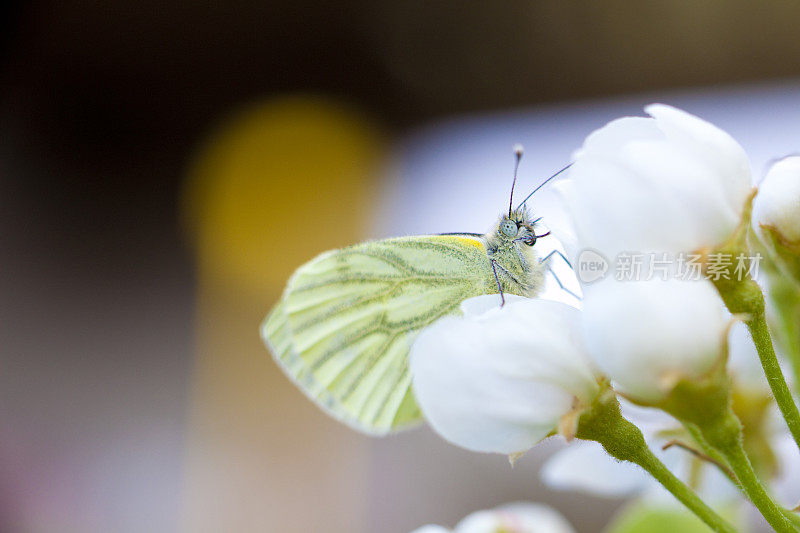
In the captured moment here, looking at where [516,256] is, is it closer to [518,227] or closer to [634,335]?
[518,227]

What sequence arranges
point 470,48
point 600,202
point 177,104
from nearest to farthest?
point 600,202 → point 470,48 → point 177,104

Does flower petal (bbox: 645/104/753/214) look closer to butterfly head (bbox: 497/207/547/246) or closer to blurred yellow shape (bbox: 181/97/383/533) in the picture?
butterfly head (bbox: 497/207/547/246)

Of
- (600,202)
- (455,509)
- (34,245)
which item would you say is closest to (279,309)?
(600,202)

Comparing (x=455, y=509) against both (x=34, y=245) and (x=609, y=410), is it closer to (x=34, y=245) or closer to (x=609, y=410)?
(x=34, y=245)

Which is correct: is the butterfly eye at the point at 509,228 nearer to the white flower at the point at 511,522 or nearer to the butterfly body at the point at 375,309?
the butterfly body at the point at 375,309

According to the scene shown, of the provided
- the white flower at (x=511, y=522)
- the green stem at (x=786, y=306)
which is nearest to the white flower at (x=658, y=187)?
the green stem at (x=786, y=306)

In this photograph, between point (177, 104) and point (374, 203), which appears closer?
point (177, 104)

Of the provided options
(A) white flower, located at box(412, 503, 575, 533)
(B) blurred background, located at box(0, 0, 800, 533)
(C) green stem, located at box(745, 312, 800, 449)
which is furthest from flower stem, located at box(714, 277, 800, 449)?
(B) blurred background, located at box(0, 0, 800, 533)
